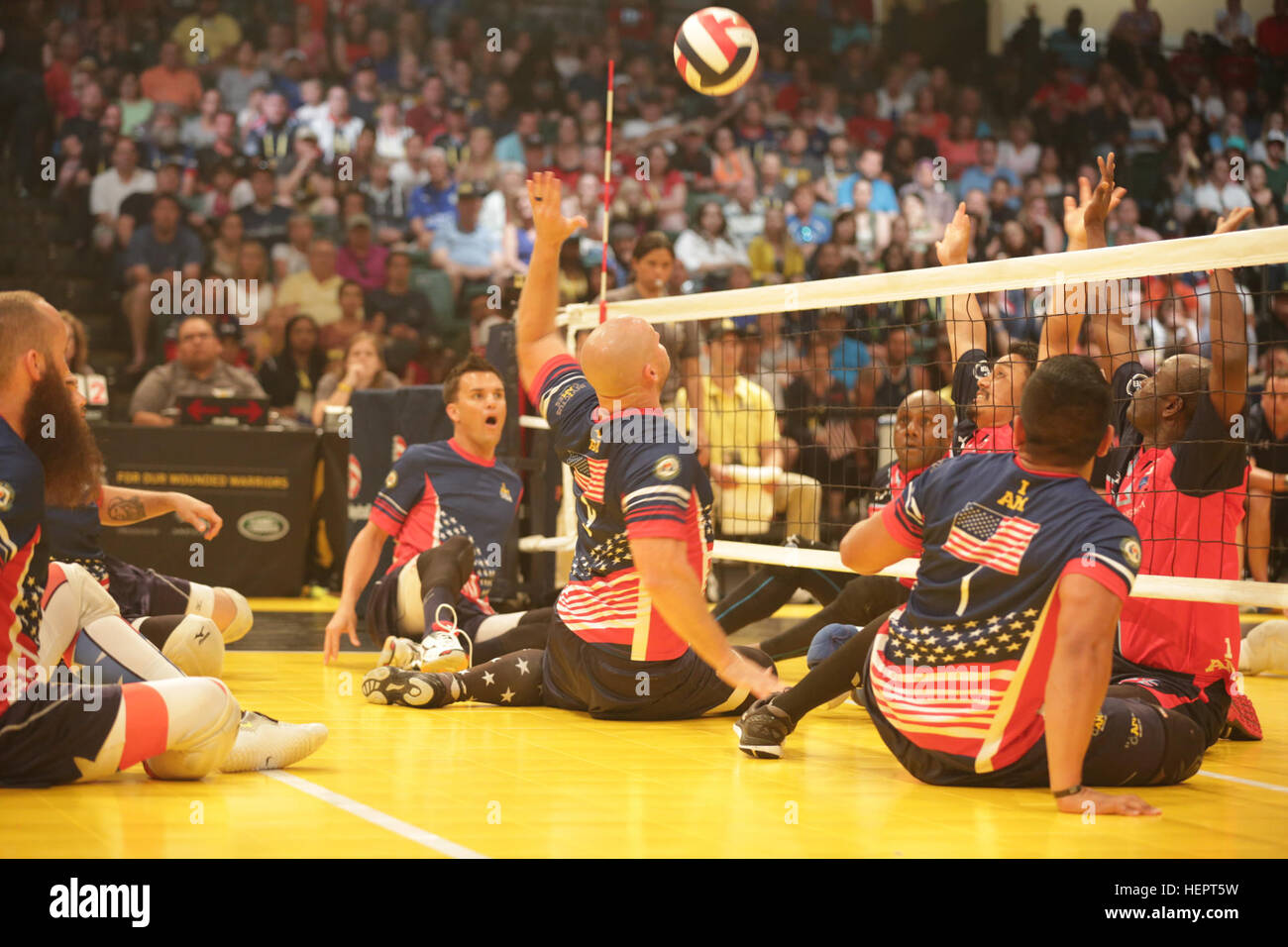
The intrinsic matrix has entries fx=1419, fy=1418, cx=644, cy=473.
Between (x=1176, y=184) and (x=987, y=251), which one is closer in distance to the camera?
(x=987, y=251)

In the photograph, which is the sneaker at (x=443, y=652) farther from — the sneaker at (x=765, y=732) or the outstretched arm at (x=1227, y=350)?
the outstretched arm at (x=1227, y=350)

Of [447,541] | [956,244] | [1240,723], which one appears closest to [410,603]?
[447,541]

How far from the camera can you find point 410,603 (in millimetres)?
6348

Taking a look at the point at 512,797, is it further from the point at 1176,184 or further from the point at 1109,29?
the point at 1109,29

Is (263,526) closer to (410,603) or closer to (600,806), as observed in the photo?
(410,603)

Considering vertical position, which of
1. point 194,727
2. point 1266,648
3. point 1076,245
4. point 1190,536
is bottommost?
point 1266,648

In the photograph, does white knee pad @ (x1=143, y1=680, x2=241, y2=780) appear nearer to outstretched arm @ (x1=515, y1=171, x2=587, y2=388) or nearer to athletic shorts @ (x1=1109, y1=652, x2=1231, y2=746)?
outstretched arm @ (x1=515, y1=171, x2=587, y2=388)

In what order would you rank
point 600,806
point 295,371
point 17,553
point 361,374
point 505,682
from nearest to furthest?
point 17,553
point 600,806
point 505,682
point 361,374
point 295,371

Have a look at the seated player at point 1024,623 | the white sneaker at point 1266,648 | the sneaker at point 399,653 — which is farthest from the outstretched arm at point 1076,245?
the sneaker at point 399,653

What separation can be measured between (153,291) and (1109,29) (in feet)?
44.2

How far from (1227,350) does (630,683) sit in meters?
2.29

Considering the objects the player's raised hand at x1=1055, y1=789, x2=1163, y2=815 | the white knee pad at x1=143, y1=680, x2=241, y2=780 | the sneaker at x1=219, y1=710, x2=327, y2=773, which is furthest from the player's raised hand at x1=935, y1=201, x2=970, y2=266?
the white knee pad at x1=143, y1=680, x2=241, y2=780

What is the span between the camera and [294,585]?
9.82 m
